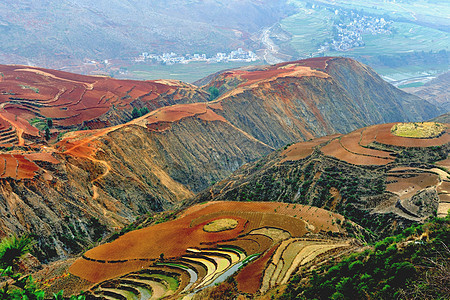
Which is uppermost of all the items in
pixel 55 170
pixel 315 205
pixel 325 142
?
pixel 55 170

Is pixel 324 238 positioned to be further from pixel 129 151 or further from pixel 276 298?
pixel 129 151

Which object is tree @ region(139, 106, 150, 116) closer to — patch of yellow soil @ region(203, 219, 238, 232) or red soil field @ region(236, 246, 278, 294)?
patch of yellow soil @ region(203, 219, 238, 232)

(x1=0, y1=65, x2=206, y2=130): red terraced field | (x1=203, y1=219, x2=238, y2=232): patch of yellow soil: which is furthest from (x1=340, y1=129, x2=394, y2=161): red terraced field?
(x1=0, y1=65, x2=206, y2=130): red terraced field

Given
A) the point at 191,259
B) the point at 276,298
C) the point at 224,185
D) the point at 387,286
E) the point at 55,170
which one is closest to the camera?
the point at 387,286

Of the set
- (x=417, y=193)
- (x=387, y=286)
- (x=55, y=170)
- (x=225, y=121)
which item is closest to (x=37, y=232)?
(x=55, y=170)

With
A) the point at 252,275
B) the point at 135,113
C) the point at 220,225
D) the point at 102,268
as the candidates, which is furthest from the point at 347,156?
the point at 135,113
